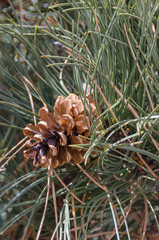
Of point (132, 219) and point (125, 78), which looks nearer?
point (125, 78)

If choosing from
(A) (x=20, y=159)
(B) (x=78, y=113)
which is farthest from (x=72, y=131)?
(A) (x=20, y=159)

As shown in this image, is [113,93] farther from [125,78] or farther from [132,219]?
[132,219]

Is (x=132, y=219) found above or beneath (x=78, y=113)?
beneath
